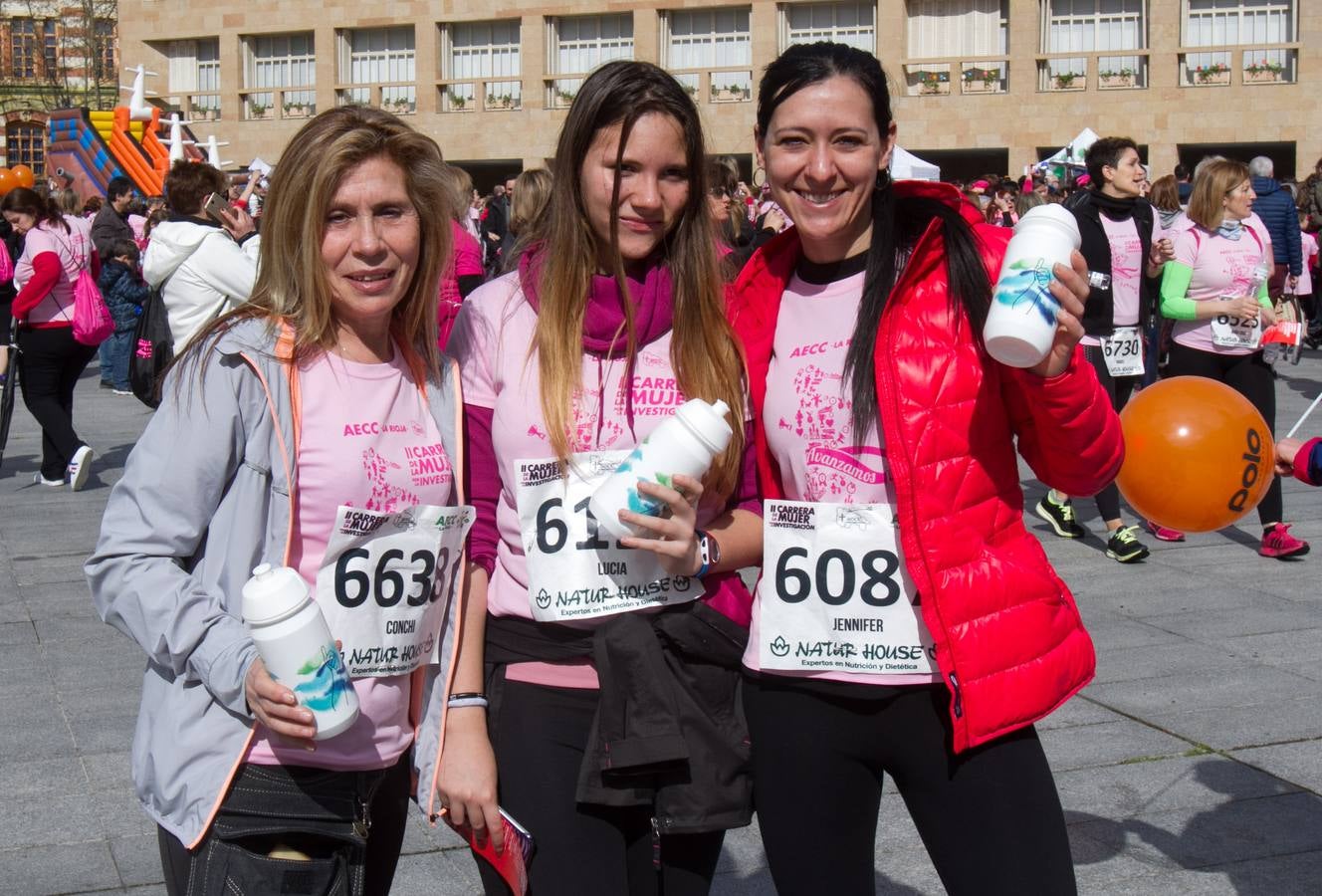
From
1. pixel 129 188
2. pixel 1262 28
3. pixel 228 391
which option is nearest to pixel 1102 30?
pixel 1262 28

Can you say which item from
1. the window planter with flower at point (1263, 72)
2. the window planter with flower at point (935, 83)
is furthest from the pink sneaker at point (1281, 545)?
the window planter with flower at point (935, 83)

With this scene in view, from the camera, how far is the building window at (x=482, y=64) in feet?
148

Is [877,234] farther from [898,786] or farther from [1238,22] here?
[1238,22]

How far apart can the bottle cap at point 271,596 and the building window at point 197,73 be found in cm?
5082

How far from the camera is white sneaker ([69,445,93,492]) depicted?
33.3ft

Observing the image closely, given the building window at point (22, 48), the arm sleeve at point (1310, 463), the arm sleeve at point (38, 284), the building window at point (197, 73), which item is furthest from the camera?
the building window at point (22, 48)

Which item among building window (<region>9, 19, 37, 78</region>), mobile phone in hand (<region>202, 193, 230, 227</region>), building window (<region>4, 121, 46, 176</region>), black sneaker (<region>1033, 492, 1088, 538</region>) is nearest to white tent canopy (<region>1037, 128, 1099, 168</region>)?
black sneaker (<region>1033, 492, 1088, 538</region>)

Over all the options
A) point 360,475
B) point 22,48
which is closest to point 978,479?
point 360,475

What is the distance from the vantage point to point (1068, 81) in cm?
3944

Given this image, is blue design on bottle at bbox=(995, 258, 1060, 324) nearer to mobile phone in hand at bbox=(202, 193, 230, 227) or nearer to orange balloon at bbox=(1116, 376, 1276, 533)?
orange balloon at bbox=(1116, 376, 1276, 533)

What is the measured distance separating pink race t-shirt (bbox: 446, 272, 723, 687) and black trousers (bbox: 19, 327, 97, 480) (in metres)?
8.42

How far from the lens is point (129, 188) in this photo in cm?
1627

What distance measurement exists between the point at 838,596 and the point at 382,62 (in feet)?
155

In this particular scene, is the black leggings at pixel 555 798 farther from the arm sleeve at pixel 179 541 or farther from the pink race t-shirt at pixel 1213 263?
the pink race t-shirt at pixel 1213 263
